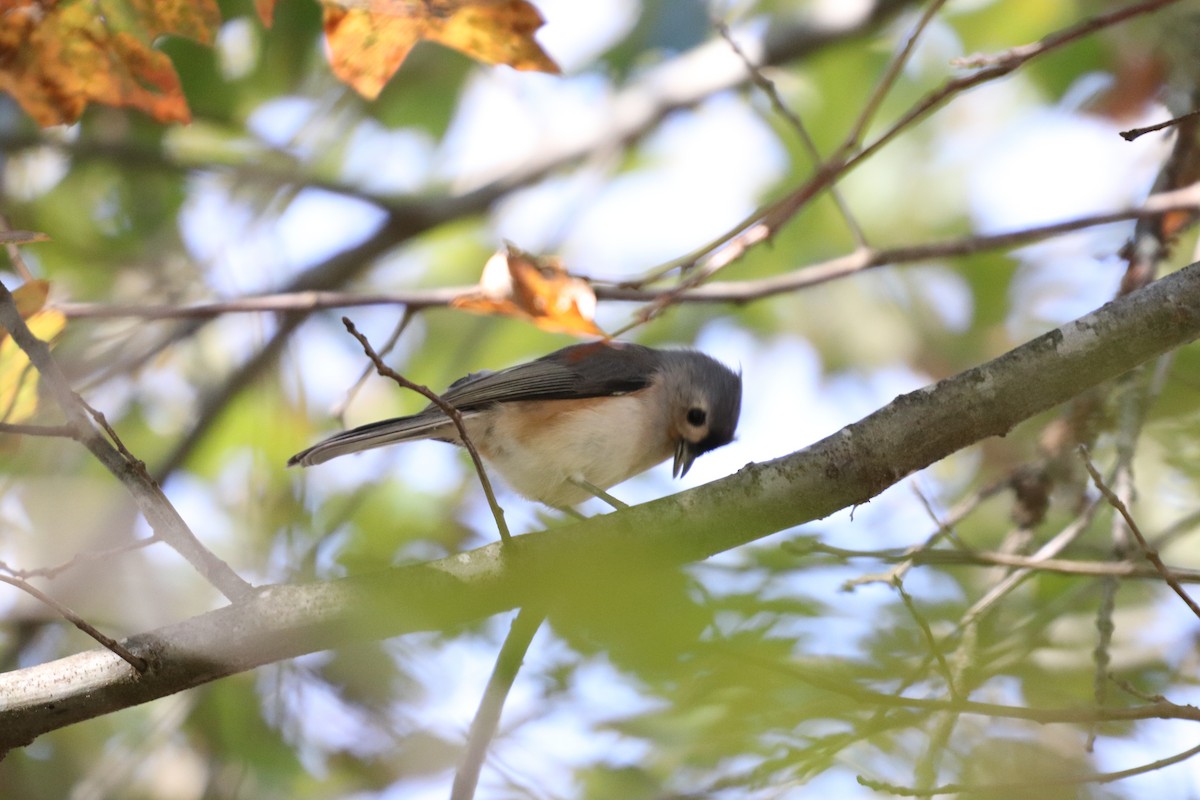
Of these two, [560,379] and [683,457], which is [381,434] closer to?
[560,379]

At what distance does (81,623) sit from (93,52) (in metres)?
1.46

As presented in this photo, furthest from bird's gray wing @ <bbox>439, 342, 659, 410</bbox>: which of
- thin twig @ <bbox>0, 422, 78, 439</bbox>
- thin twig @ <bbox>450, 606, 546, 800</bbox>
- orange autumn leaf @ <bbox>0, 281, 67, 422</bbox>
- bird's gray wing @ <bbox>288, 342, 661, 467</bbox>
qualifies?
thin twig @ <bbox>0, 422, 78, 439</bbox>

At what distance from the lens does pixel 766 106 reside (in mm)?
5680

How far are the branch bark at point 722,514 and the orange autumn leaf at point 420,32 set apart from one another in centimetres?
113

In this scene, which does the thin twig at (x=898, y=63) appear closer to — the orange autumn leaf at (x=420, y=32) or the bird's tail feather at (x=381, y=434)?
the orange autumn leaf at (x=420, y=32)

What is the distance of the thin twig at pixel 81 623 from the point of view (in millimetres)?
1867

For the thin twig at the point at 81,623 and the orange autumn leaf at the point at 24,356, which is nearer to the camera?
the thin twig at the point at 81,623

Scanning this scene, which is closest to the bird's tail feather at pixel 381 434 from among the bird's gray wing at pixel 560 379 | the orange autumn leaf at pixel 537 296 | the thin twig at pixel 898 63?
the bird's gray wing at pixel 560 379

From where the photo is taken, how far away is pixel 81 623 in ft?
6.23

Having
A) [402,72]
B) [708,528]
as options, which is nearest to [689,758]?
[708,528]

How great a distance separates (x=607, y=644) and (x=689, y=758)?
87cm

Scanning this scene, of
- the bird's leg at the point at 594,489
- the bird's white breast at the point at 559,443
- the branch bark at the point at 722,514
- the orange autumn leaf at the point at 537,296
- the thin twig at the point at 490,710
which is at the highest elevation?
the bird's white breast at the point at 559,443

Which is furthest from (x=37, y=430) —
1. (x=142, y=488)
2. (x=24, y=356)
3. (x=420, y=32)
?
(x=420, y=32)

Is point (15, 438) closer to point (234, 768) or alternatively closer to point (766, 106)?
point (234, 768)
